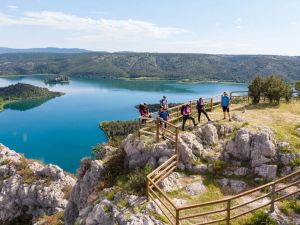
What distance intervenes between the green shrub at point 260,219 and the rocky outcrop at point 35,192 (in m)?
42.5

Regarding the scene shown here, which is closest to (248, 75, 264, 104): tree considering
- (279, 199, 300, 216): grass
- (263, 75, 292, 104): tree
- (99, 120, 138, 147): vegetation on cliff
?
(263, 75, 292, 104): tree

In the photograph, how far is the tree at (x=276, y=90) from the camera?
33.3m

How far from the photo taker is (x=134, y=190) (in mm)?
18125

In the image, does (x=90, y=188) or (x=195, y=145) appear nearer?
(x=195, y=145)

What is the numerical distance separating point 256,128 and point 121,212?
35.7ft

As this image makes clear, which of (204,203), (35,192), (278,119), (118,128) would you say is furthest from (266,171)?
(118,128)

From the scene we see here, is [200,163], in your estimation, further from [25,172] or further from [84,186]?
[25,172]

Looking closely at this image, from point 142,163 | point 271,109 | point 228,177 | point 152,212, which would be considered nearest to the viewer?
point 152,212

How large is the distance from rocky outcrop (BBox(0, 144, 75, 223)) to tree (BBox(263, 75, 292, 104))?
3645 centimetres

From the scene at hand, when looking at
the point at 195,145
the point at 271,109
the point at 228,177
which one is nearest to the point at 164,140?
the point at 195,145

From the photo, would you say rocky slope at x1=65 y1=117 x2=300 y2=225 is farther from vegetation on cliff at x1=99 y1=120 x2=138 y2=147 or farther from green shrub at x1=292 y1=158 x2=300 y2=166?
vegetation on cliff at x1=99 y1=120 x2=138 y2=147

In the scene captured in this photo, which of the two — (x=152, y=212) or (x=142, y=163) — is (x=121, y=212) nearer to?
(x=152, y=212)

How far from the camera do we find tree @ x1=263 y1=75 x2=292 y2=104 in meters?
33.3

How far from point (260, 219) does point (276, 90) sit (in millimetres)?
21069
